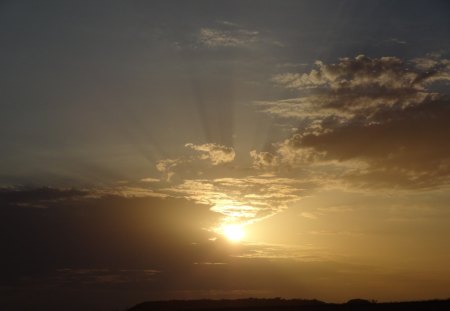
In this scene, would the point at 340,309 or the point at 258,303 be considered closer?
the point at 340,309

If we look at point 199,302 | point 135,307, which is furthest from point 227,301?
point 135,307

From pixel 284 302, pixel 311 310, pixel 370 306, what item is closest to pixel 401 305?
pixel 370 306

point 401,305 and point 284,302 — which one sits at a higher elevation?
point 284,302

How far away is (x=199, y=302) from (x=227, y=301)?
5043 millimetres

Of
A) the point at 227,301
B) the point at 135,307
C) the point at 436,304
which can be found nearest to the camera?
the point at 436,304

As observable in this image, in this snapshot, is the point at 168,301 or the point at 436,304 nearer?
the point at 436,304

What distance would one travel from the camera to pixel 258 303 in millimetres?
93312

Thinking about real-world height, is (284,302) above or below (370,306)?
above

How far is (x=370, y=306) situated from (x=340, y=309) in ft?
8.40

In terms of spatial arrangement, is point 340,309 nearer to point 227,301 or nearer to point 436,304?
point 436,304

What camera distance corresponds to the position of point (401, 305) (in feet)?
150

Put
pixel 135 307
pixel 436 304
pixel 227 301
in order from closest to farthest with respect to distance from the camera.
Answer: pixel 436 304 < pixel 135 307 < pixel 227 301

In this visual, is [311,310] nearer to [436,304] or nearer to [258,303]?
[436,304]

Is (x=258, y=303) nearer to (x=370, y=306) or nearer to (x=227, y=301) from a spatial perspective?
(x=227, y=301)
